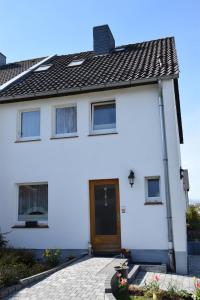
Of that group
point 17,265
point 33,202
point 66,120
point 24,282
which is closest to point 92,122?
point 66,120

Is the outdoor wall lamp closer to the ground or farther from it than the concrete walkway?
farther from it

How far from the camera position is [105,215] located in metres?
10.3

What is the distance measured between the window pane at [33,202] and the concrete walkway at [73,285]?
307 centimetres

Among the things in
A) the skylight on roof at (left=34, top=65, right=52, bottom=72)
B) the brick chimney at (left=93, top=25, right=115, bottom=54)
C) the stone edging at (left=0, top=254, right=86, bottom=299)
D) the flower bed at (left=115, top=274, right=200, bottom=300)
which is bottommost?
the flower bed at (left=115, top=274, right=200, bottom=300)

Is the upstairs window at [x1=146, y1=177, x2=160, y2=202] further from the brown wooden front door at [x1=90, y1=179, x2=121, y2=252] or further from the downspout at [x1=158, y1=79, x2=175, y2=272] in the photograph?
the brown wooden front door at [x1=90, y1=179, x2=121, y2=252]

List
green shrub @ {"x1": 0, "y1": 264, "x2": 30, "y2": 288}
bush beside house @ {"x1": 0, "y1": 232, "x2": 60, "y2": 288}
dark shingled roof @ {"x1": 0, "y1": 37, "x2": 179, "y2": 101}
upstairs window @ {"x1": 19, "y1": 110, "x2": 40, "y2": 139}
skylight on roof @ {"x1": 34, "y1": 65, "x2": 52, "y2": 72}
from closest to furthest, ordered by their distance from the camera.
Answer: green shrub @ {"x1": 0, "y1": 264, "x2": 30, "y2": 288} → bush beside house @ {"x1": 0, "y1": 232, "x2": 60, "y2": 288} → dark shingled roof @ {"x1": 0, "y1": 37, "x2": 179, "y2": 101} → upstairs window @ {"x1": 19, "y1": 110, "x2": 40, "y2": 139} → skylight on roof @ {"x1": 34, "y1": 65, "x2": 52, "y2": 72}

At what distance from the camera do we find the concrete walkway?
6.04 m

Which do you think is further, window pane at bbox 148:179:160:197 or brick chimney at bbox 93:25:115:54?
brick chimney at bbox 93:25:115:54

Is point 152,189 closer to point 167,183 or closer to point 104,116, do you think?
point 167,183

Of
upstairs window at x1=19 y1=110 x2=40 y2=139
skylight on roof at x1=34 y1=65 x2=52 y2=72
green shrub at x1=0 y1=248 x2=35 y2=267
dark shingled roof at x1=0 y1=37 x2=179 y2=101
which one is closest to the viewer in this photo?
green shrub at x1=0 y1=248 x2=35 y2=267

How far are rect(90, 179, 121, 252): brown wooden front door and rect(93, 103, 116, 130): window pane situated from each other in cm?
188

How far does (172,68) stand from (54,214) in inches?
242

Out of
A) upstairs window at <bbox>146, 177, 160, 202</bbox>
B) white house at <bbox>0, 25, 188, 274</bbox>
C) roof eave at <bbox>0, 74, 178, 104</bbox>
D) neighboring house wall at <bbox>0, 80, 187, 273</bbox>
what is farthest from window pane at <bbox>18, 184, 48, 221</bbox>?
upstairs window at <bbox>146, 177, 160, 202</bbox>

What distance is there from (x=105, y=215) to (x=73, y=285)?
3.83 meters
